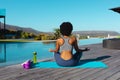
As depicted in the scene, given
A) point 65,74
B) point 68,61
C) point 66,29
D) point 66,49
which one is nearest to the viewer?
point 65,74

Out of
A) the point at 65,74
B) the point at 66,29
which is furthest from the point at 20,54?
the point at 65,74

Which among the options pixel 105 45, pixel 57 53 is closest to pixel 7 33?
pixel 105 45

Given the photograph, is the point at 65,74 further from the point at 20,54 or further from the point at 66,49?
the point at 20,54

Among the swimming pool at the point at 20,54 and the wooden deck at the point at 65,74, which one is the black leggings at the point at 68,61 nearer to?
the wooden deck at the point at 65,74

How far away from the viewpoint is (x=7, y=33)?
37500mm

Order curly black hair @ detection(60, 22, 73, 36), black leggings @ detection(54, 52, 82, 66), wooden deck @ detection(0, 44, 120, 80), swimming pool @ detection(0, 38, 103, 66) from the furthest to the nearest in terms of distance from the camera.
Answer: swimming pool @ detection(0, 38, 103, 66)
curly black hair @ detection(60, 22, 73, 36)
black leggings @ detection(54, 52, 82, 66)
wooden deck @ detection(0, 44, 120, 80)

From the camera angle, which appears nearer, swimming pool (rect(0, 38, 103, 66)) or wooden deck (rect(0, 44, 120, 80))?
wooden deck (rect(0, 44, 120, 80))

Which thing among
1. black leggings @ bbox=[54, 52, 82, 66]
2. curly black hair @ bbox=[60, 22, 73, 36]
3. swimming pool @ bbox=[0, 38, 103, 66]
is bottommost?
swimming pool @ bbox=[0, 38, 103, 66]

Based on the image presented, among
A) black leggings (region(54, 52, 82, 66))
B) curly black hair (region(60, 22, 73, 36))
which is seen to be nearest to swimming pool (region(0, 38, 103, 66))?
black leggings (region(54, 52, 82, 66))

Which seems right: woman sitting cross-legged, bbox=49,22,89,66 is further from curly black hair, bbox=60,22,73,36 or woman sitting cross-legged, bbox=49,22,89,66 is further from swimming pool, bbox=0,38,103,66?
swimming pool, bbox=0,38,103,66

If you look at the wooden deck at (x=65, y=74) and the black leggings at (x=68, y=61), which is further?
the black leggings at (x=68, y=61)

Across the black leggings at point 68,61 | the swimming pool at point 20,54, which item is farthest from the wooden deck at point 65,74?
the swimming pool at point 20,54

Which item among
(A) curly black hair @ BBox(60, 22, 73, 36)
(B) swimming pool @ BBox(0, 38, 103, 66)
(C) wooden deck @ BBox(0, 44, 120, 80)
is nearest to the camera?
(C) wooden deck @ BBox(0, 44, 120, 80)

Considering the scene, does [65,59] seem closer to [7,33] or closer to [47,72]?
[47,72]
